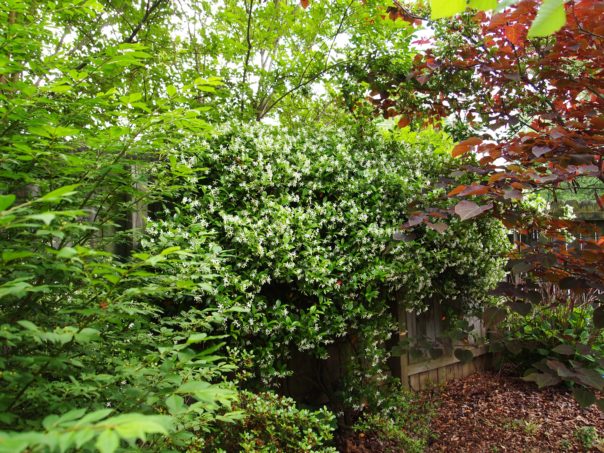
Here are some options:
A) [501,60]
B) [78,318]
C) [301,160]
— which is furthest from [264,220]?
[501,60]

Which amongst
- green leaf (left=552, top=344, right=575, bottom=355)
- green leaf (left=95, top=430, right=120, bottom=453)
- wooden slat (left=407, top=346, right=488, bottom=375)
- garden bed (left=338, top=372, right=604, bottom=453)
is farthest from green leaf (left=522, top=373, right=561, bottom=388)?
green leaf (left=95, top=430, right=120, bottom=453)

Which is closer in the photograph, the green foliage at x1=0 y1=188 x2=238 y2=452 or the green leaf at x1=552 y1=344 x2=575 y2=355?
the green foliage at x1=0 y1=188 x2=238 y2=452

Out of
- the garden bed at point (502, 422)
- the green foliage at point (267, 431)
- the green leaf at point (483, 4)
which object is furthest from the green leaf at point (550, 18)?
the garden bed at point (502, 422)

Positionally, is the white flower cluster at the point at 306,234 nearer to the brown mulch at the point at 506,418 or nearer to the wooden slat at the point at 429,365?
the wooden slat at the point at 429,365

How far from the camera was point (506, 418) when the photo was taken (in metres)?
3.44

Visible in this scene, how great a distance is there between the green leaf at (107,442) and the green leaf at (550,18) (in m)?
0.91

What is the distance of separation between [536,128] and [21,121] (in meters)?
2.76

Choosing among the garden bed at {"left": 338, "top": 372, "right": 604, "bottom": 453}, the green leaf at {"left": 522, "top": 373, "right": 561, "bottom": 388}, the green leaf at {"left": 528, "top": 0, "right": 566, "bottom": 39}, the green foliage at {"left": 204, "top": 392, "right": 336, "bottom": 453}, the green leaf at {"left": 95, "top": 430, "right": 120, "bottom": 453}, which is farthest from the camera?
the garden bed at {"left": 338, "top": 372, "right": 604, "bottom": 453}

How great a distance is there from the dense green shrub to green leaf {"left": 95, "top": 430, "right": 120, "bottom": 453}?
120 cm

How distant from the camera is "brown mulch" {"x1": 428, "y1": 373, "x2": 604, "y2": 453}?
3.03 metres

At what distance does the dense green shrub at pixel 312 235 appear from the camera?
230 centimetres

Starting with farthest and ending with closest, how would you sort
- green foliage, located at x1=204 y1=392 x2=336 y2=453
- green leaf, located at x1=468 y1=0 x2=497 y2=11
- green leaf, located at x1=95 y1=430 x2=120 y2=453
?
green foliage, located at x1=204 y1=392 x2=336 y2=453 → green leaf, located at x1=468 y1=0 x2=497 y2=11 → green leaf, located at x1=95 y1=430 x2=120 y2=453

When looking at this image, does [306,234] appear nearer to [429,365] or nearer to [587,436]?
[429,365]

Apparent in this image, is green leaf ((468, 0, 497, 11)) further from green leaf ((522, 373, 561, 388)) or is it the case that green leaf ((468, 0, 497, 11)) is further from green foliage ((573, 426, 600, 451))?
green foliage ((573, 426, 600, 451))
